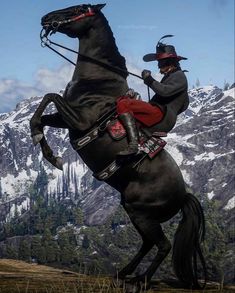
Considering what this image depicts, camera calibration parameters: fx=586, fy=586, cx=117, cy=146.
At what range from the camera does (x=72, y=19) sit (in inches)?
413

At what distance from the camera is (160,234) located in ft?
31.7

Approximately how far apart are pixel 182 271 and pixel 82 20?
477 cm

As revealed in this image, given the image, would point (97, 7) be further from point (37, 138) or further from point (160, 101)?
point (37, 138)

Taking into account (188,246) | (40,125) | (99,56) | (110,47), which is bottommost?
(188,246)

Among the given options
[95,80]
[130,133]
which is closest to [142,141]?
[130,133]

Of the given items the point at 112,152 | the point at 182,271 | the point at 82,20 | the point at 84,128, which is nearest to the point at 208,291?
the point at 182,271

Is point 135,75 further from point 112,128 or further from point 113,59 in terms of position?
point 112,128

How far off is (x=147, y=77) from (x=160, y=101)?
1.89ft

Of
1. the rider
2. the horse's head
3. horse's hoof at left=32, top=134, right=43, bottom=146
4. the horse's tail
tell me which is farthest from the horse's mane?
the horse's tail

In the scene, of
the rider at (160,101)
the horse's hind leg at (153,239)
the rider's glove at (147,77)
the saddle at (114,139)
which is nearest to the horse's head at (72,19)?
the rider at (160,101)

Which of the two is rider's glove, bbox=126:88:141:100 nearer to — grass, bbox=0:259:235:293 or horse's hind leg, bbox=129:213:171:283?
horse's hind leg, bbox=129:213:171:283

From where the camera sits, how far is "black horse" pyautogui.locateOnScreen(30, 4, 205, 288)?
9.59m

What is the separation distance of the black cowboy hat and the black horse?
0.56 m

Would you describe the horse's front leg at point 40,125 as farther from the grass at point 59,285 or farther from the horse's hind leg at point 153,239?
the grass at point 59,285
